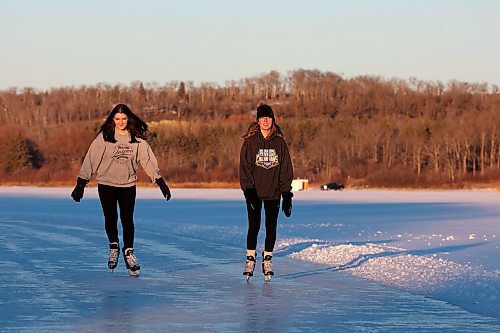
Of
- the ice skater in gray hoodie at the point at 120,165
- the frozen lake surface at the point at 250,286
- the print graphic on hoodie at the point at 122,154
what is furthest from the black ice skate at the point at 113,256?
the print graphic on hoodie at the point at 122,154

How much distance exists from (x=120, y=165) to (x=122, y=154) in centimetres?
12

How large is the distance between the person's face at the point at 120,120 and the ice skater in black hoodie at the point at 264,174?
1344 millimetres

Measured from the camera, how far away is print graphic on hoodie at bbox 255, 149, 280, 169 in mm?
9422

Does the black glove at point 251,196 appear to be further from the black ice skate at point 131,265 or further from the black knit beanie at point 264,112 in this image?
the black ice skate at point 131,265

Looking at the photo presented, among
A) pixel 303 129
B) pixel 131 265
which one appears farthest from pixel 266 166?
pixel 303 129

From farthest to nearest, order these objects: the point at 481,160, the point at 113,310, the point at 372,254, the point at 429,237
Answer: the point at 481,160 < the point at 429,237 < the point at 372,254 < the point at 113,310

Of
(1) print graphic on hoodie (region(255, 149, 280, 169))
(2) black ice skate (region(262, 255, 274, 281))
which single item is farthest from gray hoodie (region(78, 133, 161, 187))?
(2) black ice skate (region(262, 255, 274, 281))

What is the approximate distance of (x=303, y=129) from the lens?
135125mm

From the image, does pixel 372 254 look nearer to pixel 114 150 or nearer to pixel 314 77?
pixel 114 150

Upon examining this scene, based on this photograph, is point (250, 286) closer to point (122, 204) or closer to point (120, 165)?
point (122, 204)

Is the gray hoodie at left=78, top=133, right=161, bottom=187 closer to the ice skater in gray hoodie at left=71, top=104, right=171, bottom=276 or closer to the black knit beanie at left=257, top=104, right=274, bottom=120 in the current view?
the ice skater in gray hoodie at left=71, top=104, right=171, bottom=276

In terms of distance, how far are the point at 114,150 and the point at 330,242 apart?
6559 millimetres

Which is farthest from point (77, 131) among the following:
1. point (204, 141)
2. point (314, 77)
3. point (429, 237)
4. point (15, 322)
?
point (15, 322)

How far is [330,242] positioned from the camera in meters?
15.5
